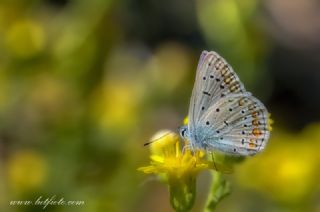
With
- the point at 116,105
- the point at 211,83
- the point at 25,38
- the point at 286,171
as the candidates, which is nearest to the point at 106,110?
the point at 116,105

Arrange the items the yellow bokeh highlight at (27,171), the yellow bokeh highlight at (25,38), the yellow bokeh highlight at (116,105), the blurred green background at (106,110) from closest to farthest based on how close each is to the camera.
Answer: the yellow bokeh highlight at (27,171)
the blurred green background at (106,110)
the yellow bokeh highlight at (116,105)
the yellow bokeh highlight at (25,38)

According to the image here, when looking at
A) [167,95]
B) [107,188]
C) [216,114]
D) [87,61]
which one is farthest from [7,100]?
[216,114]

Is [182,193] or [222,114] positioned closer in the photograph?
[182,193]

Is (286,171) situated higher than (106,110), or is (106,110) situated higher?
(106,110)

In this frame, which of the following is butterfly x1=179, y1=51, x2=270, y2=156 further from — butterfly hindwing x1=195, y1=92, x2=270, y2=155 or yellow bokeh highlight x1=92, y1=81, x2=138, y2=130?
yellow bokeh highlight x1=92, y1=81, x2=138, y2=130

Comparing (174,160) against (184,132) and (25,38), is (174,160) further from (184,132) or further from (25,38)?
(25,38)

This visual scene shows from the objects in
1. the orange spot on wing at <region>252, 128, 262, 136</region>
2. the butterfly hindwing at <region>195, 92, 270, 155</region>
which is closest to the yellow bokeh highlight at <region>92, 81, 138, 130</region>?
the butterfly hindwing at <region>195, 92, 270, 155</region>

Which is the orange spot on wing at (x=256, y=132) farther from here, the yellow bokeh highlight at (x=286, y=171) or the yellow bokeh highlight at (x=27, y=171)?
the yellow bokeh highlight at (x=27, y=171)

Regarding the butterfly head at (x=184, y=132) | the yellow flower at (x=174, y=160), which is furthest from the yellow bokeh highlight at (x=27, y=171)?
the butterfly head at (x=184, y=132)
